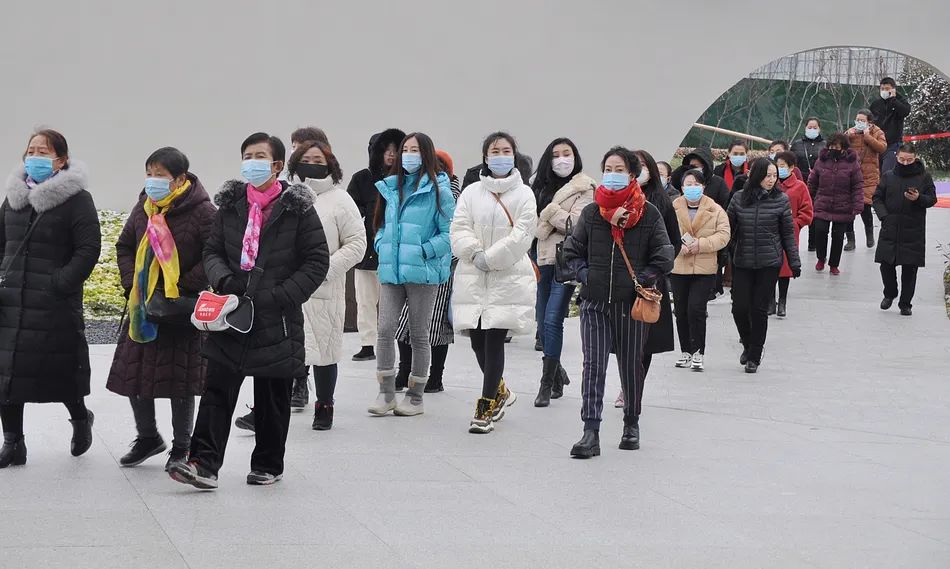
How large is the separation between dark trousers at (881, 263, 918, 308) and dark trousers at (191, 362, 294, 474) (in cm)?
968

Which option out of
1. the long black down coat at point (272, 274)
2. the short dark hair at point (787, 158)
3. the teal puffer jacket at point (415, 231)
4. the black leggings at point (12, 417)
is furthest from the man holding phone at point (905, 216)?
the black leggings at point (12, 417)

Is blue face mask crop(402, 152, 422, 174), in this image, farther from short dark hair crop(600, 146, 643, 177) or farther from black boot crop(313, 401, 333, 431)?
black boot crop(313, 401, 333, 431)

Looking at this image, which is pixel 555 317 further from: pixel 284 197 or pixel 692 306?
pixel 284 197

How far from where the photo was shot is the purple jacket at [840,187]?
52.7ft

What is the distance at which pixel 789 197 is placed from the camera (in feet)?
47.6

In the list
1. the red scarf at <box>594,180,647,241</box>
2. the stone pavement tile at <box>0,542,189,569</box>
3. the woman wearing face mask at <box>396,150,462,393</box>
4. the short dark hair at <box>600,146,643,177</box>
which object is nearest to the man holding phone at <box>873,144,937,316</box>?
the woman wearing face mask at <box>396,150,462,393</box>

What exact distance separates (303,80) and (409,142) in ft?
26.3

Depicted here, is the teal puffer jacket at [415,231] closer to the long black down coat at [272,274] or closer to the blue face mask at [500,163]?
the blue face mask at [500,163]

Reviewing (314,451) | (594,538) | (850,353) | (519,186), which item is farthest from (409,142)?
(850,353)

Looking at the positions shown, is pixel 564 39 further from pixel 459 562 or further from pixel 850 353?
pixel 459 562

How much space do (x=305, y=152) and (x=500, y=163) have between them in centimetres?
128

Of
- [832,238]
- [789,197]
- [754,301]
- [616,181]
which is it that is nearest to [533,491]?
[616,181]

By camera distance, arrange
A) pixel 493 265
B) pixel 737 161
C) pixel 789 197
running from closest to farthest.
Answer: pixel 493 265 < pixel 737 161 < pixel 789 197

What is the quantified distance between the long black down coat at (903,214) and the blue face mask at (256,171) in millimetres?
9504
